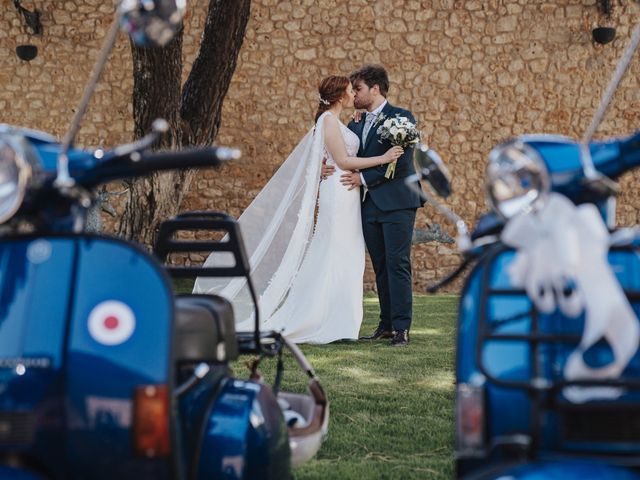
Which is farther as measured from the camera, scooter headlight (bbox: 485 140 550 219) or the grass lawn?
the grass lawn

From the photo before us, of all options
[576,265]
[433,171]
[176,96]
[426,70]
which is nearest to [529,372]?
[576,265]

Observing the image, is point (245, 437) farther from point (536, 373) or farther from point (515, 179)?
point (515, 179)

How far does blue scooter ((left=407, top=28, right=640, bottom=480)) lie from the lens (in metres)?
1.56

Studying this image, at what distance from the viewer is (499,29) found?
45.3 feet

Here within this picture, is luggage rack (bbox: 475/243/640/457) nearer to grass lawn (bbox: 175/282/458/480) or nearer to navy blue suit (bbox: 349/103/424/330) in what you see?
grass lawn (bbox: 175/282/458/480)

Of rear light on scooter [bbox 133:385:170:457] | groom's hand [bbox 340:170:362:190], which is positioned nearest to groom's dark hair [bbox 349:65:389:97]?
groom's hand [bbox 340:170:362:190]

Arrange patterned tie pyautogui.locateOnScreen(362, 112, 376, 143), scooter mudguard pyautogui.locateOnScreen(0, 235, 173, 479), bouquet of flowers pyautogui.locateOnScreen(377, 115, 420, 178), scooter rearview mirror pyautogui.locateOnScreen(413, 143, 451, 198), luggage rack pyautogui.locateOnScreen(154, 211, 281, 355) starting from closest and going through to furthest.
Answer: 1. scooter mudguard pyautogui.locateOnScreen(0, 235, 173, 479)
2. scooter rearview mirror pyautogui.locateOnScreen(413, 143, 451, 198)
3. luggage rack pyautogui.locateOnScreen(154, 211, 281, 355)
4. bouquet of flowers pyautogui.locateOnScreen(377, 115, 420, 178)
5. patterned tie pyautogui.locateOnScreen(362, 112, 376, 143)

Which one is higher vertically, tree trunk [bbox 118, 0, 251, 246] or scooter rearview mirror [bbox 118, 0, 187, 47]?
tree trunk [bbox 118, 0, 251, 246]


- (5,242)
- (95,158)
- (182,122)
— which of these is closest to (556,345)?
(95,158)

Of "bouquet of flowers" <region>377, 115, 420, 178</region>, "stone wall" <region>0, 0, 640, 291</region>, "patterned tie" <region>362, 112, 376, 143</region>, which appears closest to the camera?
"bouquet of flowers" <region>377, 115, 420, 178</region>

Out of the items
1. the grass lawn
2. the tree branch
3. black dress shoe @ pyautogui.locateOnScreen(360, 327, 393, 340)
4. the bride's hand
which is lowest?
the grass lawn

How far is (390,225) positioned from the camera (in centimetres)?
630

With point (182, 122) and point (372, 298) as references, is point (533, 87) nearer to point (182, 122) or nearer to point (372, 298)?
point (372, 298)

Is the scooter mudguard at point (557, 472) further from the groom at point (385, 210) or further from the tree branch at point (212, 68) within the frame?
the tree branch at point (212, 68)
